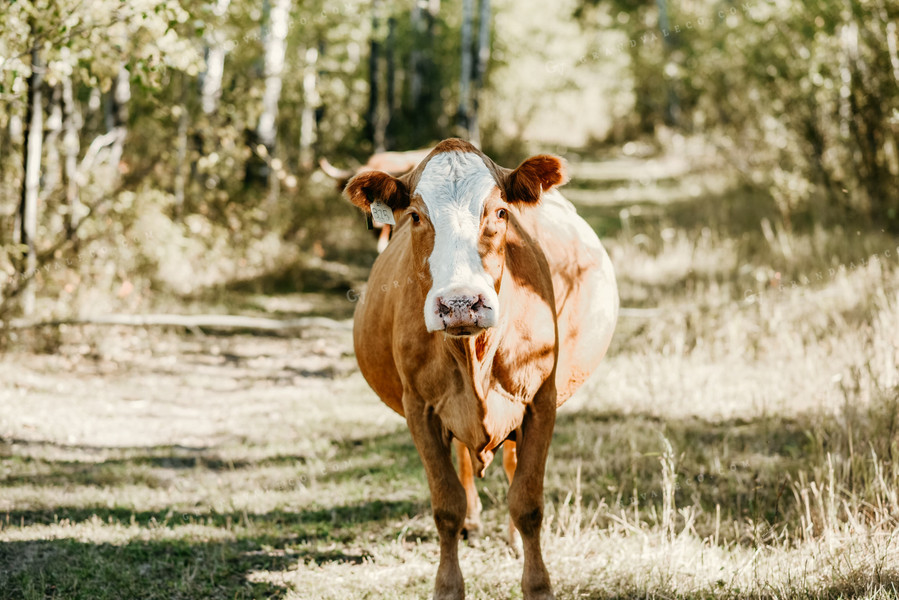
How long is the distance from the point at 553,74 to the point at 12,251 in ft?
82.9

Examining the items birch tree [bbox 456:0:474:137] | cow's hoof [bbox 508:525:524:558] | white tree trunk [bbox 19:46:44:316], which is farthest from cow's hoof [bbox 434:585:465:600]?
birch tree [bbox 456:0:474:137]

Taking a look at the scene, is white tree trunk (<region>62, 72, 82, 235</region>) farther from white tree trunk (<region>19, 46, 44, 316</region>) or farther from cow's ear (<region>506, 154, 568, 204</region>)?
cow's ear (<region>506, 154, 568, 204</region>)

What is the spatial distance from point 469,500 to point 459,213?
2.16 metres

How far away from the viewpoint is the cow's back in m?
4.04

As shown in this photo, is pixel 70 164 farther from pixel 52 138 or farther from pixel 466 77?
pixel 466 77

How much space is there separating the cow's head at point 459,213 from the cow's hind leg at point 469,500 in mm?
1737

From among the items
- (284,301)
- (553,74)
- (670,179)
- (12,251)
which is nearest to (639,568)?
(12,251)

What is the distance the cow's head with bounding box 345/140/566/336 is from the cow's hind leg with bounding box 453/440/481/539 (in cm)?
174

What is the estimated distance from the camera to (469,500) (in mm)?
4539

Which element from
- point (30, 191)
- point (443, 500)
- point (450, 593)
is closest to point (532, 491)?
point (443, 500)

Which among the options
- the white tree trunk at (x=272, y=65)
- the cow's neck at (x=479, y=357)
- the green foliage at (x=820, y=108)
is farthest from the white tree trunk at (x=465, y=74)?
the cow's neck at (x=479, y=357)

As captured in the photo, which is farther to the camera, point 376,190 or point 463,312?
point 376,190

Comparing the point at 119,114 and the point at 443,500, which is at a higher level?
the point at 119,114

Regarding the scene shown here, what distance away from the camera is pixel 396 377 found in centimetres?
394
